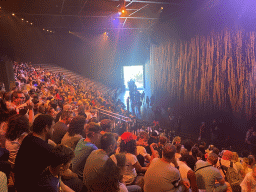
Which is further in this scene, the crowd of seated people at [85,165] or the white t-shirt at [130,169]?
the white t-shirt at [130,169]

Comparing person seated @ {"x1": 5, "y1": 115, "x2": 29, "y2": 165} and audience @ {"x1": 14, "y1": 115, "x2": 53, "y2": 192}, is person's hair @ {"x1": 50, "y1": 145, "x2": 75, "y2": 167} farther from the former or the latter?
person seated @ {"x1": 5, "y1": 115, "x2": 29, "y2": 165}

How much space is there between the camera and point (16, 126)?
2.13 metres

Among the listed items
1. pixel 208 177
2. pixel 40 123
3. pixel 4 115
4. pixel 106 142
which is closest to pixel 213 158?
pixel 208 177

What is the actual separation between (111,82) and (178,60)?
1298 centimetres

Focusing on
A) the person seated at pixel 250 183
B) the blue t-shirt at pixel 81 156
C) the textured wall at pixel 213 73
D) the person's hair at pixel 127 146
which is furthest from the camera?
the textured wall at pixel 213 73

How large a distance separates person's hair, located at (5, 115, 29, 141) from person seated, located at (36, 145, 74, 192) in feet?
2.26

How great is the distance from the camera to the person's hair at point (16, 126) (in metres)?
2.12

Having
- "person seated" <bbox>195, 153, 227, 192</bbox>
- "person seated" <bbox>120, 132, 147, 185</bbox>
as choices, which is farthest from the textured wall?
"person seated" <bbox>120, 132, 147, 185</bbox>

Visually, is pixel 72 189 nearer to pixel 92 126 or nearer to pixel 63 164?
pixel 63 164

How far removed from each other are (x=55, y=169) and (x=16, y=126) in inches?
32.2

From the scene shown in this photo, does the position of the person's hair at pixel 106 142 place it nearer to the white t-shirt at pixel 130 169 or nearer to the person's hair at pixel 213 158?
the white t-shirt at pixel 130 169

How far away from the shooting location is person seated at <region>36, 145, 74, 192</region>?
165 centimetres

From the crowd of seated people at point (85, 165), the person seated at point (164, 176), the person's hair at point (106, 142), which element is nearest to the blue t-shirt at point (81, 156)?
the crowd of seated people at point (85, 165)

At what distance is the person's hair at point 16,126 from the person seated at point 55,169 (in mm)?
689
